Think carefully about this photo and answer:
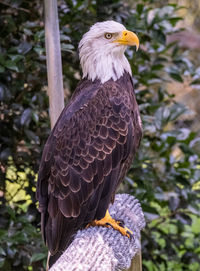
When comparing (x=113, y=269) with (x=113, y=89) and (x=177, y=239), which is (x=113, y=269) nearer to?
(x=113, y=89)

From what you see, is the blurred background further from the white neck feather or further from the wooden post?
the wooden post

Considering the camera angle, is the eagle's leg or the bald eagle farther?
the eagle's leg

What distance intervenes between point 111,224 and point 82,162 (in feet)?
1.16

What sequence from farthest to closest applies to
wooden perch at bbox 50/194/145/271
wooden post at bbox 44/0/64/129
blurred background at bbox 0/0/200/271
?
1. blurred background at bbox 0/0/200/271
2. wooden post at bbox 44/0/64/129
3. wooden perch at bbox 50/194/145/271

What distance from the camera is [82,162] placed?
2193 mm

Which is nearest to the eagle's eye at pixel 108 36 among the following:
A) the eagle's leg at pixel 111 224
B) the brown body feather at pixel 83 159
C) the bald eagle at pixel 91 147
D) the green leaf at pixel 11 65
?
the bald eagle at pixel 91 147

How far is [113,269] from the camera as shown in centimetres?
184

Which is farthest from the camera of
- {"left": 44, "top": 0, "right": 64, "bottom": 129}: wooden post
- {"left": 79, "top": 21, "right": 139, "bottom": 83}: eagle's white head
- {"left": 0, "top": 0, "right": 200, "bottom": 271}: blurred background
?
{"left": 0, "top": 0, "right": 200, "bottom": 271}: blurred background

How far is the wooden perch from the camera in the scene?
169 centimetres

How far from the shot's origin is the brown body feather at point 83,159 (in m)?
2.18

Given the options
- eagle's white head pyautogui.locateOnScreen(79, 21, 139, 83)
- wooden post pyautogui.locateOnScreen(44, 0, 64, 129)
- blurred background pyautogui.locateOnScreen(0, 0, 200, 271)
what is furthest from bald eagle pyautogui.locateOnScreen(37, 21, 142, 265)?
blurred background pyautogui.locateOnScreen(0, 0, 200, 271)

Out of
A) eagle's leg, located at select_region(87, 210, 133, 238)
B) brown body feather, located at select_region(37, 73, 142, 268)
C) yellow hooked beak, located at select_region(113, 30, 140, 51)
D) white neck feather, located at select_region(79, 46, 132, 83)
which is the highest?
yellow hooked beak, located at select_region(113, 30, 140, 51)

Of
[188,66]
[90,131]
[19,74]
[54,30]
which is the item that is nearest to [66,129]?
[90,131]

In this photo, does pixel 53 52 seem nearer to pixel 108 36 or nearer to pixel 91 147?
pixel 108 36
